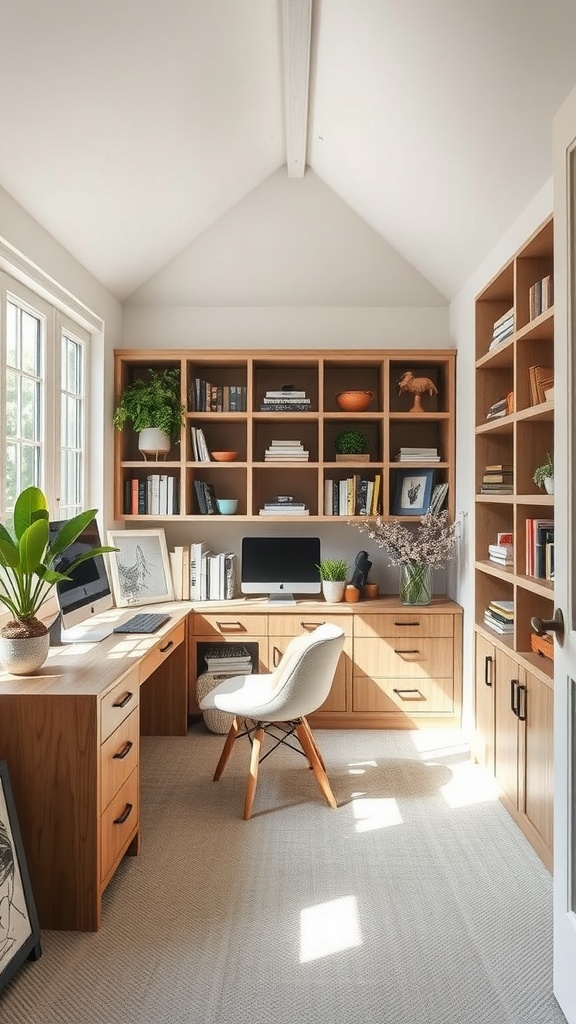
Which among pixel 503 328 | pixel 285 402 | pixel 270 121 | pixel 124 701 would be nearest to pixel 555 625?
pixel 124 701

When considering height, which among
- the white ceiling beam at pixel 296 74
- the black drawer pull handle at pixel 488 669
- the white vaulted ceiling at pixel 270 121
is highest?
the white ceiling beam at pixel 296 74

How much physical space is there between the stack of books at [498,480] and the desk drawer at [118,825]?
2037 mm

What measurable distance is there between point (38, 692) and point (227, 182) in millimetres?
2852

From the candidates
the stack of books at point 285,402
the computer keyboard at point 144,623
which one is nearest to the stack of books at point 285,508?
the stack of books at point 285,402

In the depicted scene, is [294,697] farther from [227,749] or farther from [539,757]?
[539,757]

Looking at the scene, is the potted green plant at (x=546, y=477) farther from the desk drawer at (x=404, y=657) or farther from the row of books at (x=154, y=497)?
the row of books at (x=154, y=497)

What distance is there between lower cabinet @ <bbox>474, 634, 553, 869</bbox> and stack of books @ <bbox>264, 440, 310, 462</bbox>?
4.94 ft

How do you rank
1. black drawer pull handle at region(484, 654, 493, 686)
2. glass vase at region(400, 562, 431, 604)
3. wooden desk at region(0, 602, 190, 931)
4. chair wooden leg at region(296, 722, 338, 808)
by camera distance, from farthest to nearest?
glass vase at region(400, 562, 431, 604), black drawer pull handle at region(484, 654, 493, 686), chair wooden leg at region(296, 722, 338, 808), wooden desk at region(0, 602, 190, 931)

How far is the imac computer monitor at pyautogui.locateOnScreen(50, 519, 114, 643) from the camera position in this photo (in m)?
2.72

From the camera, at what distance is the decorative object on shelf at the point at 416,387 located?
13.6ft

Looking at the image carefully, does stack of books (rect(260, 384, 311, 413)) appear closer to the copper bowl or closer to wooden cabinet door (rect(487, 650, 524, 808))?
the copper bowl

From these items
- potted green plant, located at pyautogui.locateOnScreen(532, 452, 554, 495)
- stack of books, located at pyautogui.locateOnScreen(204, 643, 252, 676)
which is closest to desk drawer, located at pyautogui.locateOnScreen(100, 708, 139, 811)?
stack of books, located at pyautogui.locateOnScreen(204, 643, 252, 676)

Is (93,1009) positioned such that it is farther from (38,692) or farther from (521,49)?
(521,49)

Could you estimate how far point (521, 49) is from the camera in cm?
212
